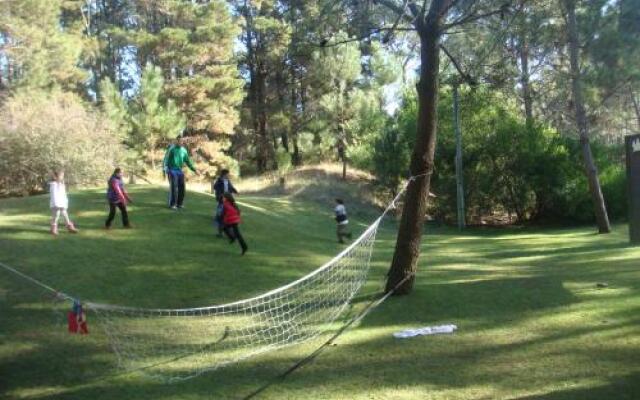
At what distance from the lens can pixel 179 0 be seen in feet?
120

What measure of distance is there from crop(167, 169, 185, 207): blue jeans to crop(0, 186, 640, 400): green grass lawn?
41 centimetres

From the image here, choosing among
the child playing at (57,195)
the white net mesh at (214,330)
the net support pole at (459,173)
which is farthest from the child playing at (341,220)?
the net support pole at (459,173)

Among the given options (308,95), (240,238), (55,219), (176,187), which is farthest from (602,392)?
(308,95)

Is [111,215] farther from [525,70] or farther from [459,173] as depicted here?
[459,173]

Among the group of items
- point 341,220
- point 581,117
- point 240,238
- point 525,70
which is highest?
point 525,70

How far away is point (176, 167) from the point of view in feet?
47.2

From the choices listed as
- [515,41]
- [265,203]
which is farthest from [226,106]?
[515,41]

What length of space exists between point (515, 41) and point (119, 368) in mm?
15796

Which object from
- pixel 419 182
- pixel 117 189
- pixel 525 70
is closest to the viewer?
pixel 419 182

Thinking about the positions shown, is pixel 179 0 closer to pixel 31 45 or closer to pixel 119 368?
pixel 31 45

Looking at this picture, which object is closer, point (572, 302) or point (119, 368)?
point (119, 368)

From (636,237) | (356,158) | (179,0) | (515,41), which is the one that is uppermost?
(179,0)

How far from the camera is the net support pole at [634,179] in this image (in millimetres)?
8930

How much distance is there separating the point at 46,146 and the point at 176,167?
38.5 feet
